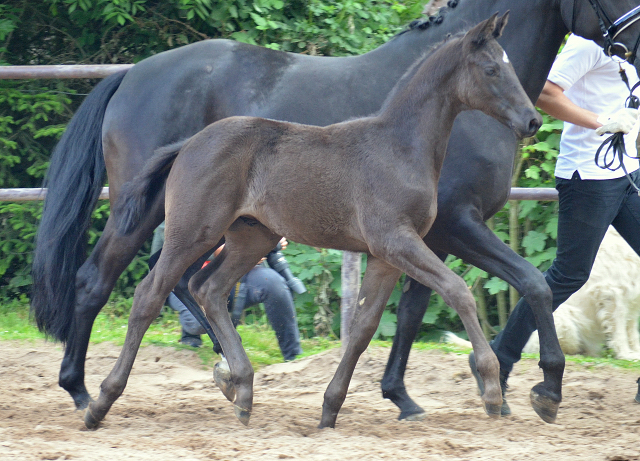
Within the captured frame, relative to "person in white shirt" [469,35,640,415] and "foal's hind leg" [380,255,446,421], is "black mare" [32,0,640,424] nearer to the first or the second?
"foal's hind leg" [380,255,446,421]

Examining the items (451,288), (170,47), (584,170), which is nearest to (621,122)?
(584,170)

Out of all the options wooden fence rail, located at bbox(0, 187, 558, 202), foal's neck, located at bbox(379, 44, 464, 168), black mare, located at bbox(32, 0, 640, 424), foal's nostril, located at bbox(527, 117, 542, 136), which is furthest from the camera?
wooden fence rail, located at bbox(0, 187, 558, 202)

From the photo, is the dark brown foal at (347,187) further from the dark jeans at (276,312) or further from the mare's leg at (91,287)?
the dark jeans at (276,312)

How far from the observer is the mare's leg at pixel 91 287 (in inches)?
144

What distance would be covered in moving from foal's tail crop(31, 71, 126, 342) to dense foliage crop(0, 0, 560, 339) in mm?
1865

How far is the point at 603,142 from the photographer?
3.47 metres

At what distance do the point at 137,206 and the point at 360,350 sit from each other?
119 centimetres

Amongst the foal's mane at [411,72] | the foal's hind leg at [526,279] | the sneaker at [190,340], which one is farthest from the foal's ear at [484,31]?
the sneaker at [190,340]

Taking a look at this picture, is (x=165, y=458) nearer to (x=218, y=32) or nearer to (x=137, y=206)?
(x=137, y=206)

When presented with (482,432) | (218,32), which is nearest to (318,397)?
(482,432)

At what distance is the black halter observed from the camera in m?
3.22

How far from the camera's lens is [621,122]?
10.7ft

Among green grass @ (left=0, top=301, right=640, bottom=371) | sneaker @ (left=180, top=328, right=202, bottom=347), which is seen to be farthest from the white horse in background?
sneaker @ (left=180, top=328, right=202, bottom=347)

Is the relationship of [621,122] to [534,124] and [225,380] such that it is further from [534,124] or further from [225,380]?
[225,380]
